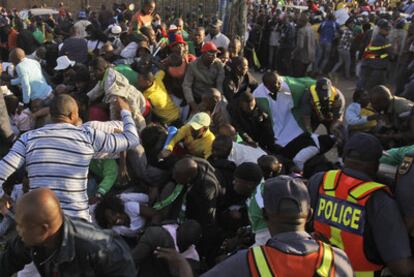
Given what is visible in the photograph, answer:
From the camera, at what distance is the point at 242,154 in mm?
4879

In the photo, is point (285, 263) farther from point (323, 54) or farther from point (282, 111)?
point (323, 54)

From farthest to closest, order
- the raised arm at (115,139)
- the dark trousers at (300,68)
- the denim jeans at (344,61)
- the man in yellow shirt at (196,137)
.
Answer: the denim jeans at (344,61), the dark trousers at (300,68), the man in yellow shirt at (196,137), the raised arm at (115,139)

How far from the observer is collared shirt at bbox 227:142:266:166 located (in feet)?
15.8

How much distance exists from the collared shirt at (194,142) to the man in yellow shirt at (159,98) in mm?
1100

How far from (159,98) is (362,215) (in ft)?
12.4

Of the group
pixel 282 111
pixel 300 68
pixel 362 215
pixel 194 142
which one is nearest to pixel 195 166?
pixel 194 142

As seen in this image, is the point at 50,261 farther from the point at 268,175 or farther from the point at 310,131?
the point at 310,131

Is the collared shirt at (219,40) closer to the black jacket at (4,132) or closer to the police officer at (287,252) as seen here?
the black jacket at (4,132)

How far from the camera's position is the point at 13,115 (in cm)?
586

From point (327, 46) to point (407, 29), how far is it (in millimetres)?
1875

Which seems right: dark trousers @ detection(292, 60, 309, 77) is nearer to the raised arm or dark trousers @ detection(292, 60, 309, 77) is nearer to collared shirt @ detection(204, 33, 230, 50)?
collared shirt @ detection(204, 33, 230, 50)

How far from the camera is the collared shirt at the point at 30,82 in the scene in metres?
6.18

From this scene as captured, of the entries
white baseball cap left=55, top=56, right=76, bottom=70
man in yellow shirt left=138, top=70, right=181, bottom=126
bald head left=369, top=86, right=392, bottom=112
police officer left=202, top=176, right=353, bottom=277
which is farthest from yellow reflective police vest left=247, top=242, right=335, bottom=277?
white baseball cap left=55, top=56, right=76, bottom=70

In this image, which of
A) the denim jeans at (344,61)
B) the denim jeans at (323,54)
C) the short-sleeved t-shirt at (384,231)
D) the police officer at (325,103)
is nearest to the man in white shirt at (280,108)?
the police officer at (325,103)
